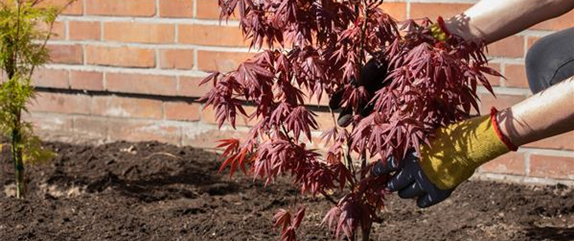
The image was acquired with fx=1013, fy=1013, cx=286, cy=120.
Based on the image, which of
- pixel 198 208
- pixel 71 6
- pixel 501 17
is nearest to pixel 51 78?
pixel 71 6

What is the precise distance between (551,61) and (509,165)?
3.71 feet

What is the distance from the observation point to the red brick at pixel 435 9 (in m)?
4.70

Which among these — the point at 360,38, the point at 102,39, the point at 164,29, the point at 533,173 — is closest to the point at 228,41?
the point at 164,29

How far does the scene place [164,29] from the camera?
5.38m

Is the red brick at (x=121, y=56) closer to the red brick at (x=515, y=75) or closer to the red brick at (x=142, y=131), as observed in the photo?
the red brick at (x=142, y=131)

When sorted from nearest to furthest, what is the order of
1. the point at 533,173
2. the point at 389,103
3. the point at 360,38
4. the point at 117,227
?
the point at 389,103 < the point at 360,38 < the point at 117,227 < the point at 533,173

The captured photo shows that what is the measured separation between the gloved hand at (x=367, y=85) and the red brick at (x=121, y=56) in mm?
2339

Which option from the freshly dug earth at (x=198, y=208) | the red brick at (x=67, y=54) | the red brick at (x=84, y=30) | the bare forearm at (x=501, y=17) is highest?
the bare forearm at (x=501, y=17)

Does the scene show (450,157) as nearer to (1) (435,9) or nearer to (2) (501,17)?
(2) (501,17)

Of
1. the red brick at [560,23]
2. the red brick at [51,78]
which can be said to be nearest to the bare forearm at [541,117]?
the red brick at [560,23]

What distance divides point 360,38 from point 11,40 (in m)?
1.84

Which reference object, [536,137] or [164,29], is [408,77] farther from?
[164,29]

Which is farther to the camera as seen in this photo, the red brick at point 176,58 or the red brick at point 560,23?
the red brick at point 176,58

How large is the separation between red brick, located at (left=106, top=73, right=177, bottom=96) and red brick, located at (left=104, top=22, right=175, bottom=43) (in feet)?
0.65
